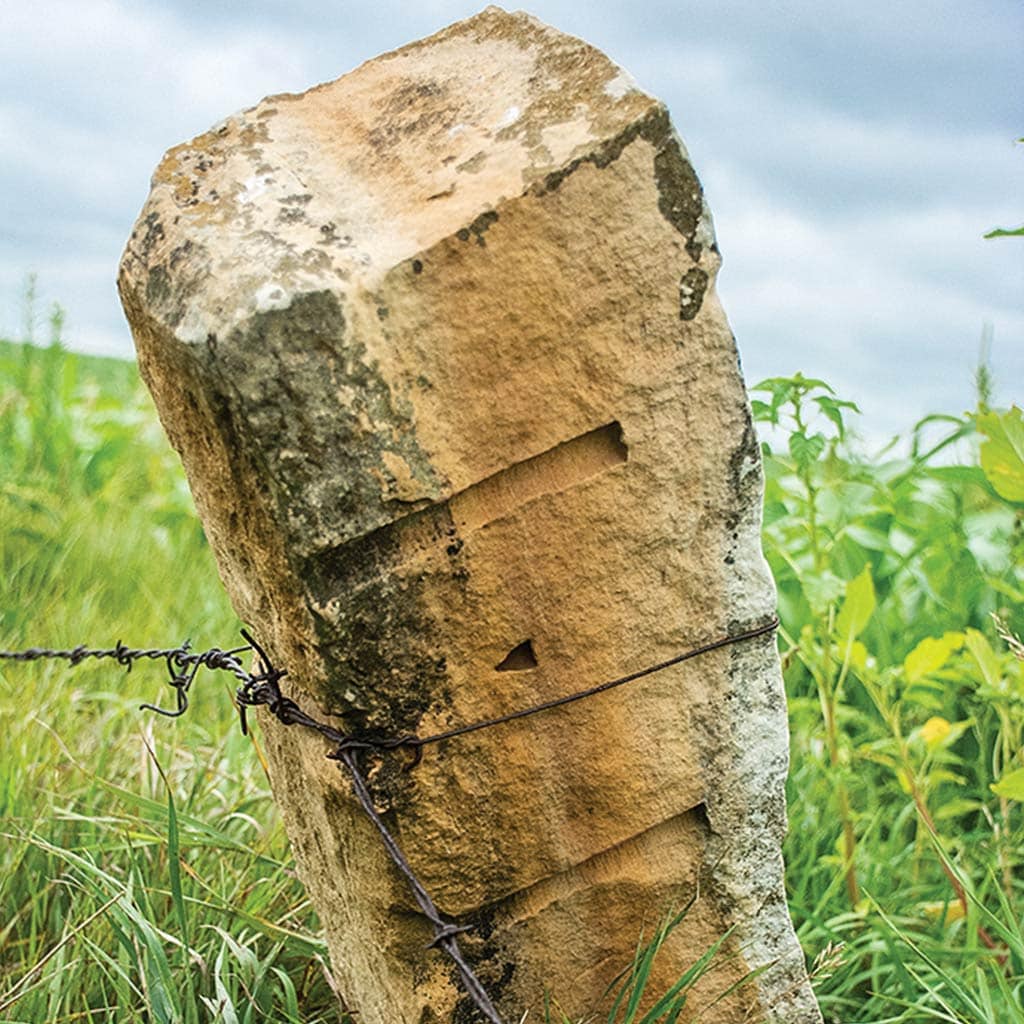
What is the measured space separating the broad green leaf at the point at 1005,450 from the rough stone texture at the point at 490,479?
0.74 meters

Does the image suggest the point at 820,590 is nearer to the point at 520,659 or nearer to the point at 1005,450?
the point at 1005,450

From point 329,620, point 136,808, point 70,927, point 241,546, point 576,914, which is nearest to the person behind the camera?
point 329,620

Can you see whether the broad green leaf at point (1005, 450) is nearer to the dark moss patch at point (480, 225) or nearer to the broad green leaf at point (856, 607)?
the broad green leaf at point (856, 607)

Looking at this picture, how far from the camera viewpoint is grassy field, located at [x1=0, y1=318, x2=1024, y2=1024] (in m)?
1.95

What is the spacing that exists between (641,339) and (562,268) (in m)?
0.13

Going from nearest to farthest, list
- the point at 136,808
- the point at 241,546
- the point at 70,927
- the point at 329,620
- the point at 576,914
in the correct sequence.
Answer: the point at 329,620
the point at 241,546
the point at 576,914
the point at 70,927
the point at 136,808

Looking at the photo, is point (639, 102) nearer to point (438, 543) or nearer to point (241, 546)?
point (438, 543)

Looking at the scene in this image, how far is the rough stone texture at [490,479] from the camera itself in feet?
4.50

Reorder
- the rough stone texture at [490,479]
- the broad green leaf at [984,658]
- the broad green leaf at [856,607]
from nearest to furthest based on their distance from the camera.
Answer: the rough stone texture at [490,479] → the broad green leaf at [856,607] → the broad green leaf at [984,658]

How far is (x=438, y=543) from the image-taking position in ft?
4.68

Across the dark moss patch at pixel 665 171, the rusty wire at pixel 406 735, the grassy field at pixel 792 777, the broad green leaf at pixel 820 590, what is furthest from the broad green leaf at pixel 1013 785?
the dark moss patch at pixel 665 171

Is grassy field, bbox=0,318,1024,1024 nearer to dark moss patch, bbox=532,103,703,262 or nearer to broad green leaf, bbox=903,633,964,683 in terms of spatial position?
broad green leaf, bbox=903,633,964,683

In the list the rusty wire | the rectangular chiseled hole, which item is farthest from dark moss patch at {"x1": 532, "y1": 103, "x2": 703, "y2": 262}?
the rusty wire

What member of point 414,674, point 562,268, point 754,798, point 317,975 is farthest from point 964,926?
point 562,268
